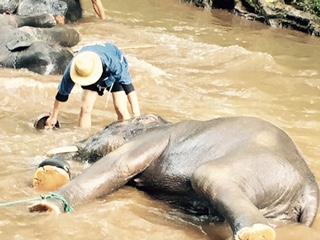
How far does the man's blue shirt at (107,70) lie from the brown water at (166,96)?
407 mm

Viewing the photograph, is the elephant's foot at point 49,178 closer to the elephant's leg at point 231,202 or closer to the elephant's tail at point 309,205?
the elephant's leg at point 231,202

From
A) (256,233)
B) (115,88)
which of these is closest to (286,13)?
(115,88)

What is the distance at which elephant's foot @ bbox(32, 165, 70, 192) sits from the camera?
15.3 ft

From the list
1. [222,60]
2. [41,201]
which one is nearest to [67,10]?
[222,60]

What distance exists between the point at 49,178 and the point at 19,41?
5.11 meters

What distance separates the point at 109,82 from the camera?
6.74 metres

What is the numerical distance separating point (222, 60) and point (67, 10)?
3.99m

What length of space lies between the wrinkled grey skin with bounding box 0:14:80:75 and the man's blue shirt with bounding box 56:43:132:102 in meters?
2.32

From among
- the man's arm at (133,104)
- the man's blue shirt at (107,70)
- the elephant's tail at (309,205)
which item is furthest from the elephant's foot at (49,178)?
the man's arm at (133,104)

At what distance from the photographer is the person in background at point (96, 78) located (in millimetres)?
5918

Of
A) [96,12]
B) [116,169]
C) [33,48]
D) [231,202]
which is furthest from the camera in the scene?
[96,12]

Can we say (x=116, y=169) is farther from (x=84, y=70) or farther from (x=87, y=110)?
(x=87, y=110)

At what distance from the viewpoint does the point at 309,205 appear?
4355 mm

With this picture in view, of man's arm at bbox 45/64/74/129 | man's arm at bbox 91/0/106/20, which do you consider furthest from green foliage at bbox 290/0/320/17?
man's arm at bbox 45/64/74/129
